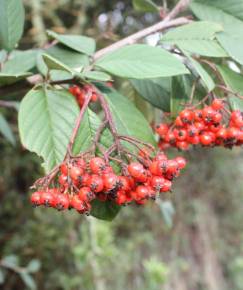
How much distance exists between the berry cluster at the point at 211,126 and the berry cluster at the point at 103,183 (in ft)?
0.46

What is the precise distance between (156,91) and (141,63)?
0.23 m

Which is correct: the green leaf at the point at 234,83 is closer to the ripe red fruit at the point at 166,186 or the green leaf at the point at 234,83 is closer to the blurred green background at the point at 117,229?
the ripe red fruit at the point at 166,186

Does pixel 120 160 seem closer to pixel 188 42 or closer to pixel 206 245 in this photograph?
pixel 188 42

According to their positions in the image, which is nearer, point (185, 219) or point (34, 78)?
point (34, 78)

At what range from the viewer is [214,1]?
3.65ft

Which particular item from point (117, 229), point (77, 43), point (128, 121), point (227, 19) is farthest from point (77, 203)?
point (117, 229)

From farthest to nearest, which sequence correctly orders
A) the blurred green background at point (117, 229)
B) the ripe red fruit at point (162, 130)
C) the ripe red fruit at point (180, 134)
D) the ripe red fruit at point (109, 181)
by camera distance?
the blurred green background at point (117, 229)
the ripe red fruit at point (162, 130)
the ripe red fruit at point (180, 134)
the ripe red fruit at point (109, 181)

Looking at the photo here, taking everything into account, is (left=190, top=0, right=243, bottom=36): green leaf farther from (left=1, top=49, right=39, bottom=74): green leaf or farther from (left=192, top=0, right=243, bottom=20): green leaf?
(left=1, top=49, right=39, bottom=74): green leaf

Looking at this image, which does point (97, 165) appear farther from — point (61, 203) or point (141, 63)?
point (141, 63)

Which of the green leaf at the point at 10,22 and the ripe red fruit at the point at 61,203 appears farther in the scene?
the green leaf at the point at 10,22

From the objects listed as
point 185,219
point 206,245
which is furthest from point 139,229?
point 206,245

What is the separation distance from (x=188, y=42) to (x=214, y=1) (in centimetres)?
24

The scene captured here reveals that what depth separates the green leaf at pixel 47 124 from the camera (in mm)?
876

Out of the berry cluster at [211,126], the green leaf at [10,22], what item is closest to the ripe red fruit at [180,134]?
the berry cluster at [211,126]
